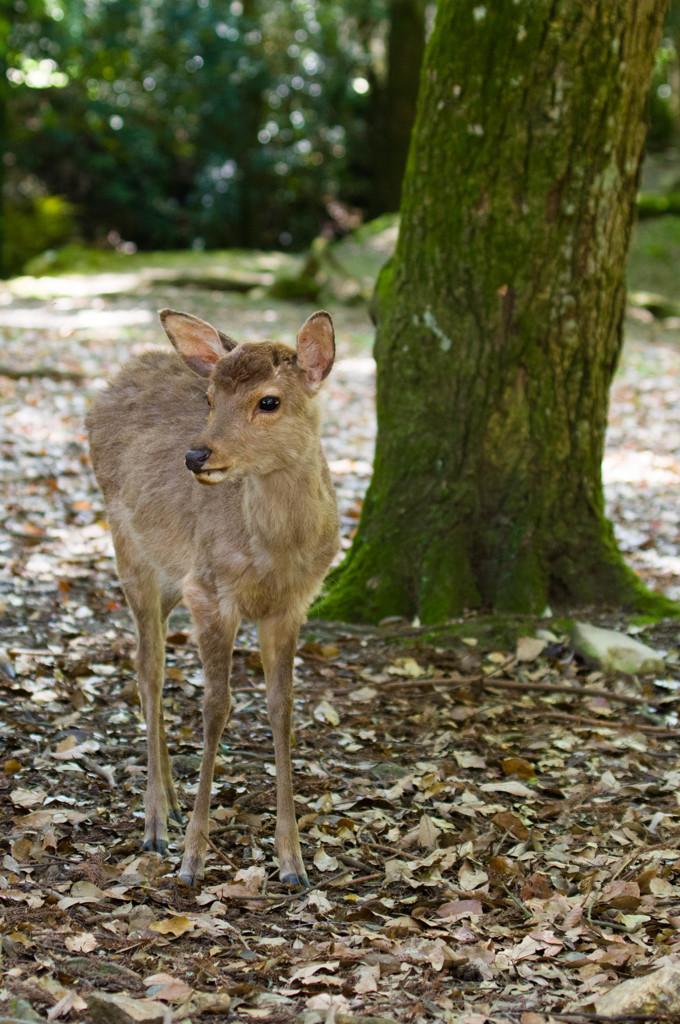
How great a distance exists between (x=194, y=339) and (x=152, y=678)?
1.32 meters

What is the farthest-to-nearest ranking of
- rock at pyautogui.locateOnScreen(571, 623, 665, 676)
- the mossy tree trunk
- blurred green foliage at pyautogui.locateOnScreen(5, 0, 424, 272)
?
blurred green foliage at pyautogui.locateOnScreen(5, 0, 424, 272) → the mossy tree trunk → rock at pyautogui.locateOnScreen(571, 623, 665, 676)

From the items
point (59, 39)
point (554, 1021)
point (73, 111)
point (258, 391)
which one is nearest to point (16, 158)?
point (73, 111)

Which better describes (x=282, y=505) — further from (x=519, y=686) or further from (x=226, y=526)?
(x=519, y=686)

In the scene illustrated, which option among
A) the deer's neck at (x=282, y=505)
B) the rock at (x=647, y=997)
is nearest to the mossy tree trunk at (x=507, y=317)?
the deer's neck at (x=282, y=505)

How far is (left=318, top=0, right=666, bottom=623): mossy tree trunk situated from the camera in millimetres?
5129

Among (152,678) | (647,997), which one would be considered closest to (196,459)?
(152,678)

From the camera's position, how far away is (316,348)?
11.8 ft

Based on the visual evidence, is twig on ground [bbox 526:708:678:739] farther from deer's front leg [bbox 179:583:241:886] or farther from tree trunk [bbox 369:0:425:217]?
tree trunk [bbox 369:0:425:217]

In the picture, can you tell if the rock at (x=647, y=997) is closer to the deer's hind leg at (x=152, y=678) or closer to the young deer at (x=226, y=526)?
the young deer at (x=226, y=526)

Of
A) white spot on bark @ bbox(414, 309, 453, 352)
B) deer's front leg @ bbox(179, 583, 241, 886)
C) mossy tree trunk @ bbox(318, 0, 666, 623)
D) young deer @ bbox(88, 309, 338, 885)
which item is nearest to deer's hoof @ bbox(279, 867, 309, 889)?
young deer @ bbox(88, 309, 338, 885)

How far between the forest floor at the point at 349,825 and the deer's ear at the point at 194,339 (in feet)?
5.43

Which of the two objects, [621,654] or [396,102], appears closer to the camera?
[621,654]

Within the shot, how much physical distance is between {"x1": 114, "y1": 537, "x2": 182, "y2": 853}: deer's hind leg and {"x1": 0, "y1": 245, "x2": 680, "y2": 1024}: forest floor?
0.12 metres

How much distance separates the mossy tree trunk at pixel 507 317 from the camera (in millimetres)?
5129
